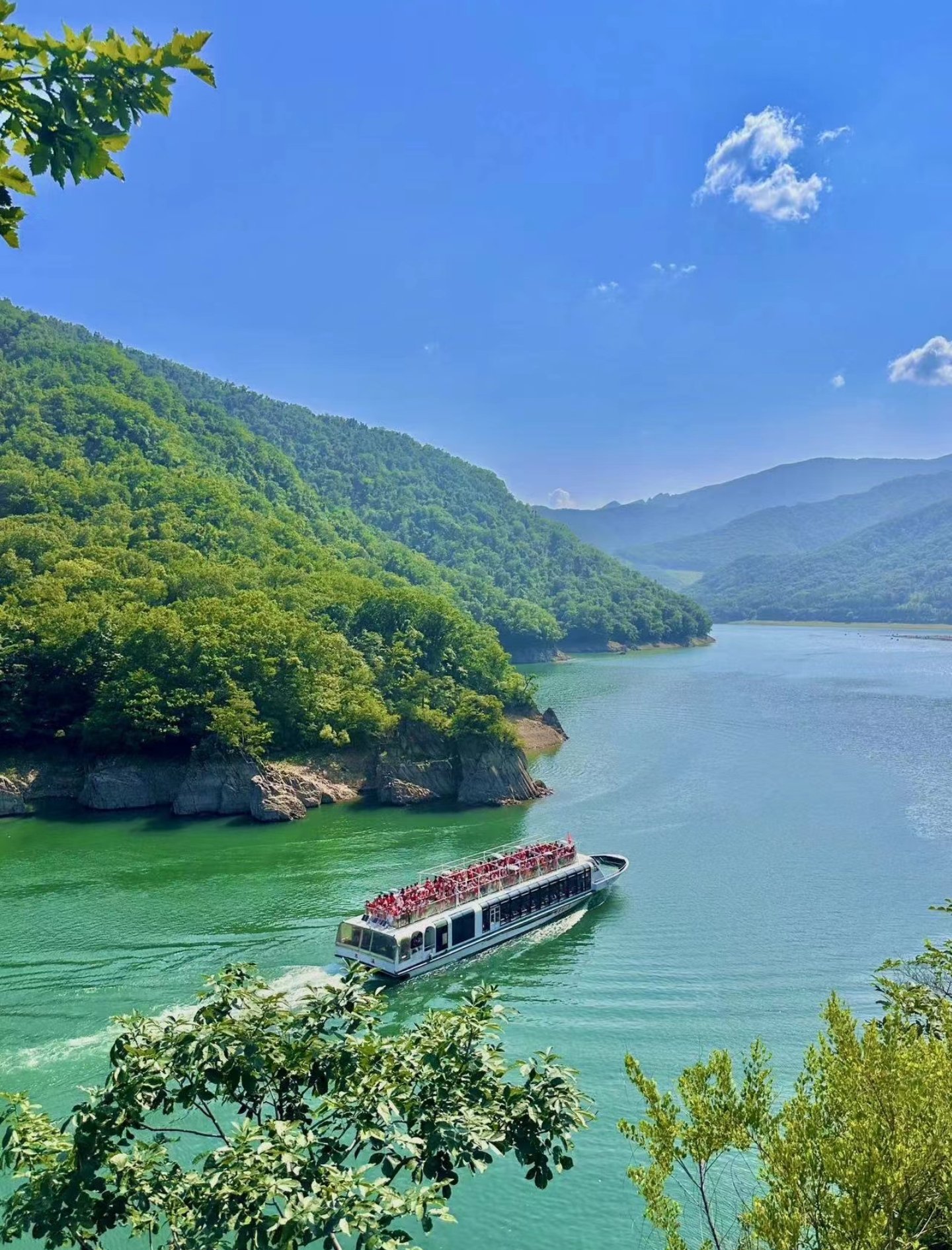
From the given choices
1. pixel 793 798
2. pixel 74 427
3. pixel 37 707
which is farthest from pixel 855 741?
pixel 74 427

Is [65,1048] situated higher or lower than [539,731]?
lower

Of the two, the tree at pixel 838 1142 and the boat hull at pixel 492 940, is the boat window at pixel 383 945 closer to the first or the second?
the boat hull at pixel 492 940

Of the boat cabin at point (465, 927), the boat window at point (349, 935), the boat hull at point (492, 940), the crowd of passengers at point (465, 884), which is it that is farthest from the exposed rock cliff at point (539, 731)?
the boat window at point (349, 935)

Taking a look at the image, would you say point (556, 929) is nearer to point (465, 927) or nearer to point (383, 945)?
point (465, 927)

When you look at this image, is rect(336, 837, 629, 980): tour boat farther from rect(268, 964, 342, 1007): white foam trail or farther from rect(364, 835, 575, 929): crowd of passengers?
rect(268, 964, 342, 1007): white foam trail

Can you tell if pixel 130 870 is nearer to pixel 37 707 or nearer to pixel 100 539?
pixel 37 707

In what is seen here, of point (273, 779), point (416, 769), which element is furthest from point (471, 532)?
point (273, 779)

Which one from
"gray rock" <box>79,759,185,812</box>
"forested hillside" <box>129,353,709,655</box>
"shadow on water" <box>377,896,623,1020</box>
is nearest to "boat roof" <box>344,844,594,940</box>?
"shadow on water" <box>377,896,623,1020</box>
